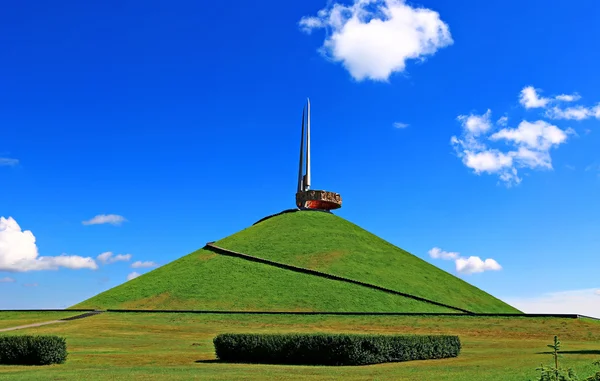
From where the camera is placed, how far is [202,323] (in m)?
54.2

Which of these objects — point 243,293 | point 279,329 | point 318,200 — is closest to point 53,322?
point 243,293

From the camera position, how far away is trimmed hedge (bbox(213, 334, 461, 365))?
28812mm

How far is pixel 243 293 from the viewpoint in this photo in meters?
72.9

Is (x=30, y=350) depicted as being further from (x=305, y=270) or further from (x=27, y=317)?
(x=305, y=270)

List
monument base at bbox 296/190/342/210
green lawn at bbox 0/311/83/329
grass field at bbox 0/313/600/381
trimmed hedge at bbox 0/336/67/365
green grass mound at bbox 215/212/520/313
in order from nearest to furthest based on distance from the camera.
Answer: grass field at bbox 0/313/600/381, trimmed hedge at bbox 0/336/67/365, green lawn at bbox 0/311/83/329, green grass mound at bbox 215/212/520/313, monument base at bbox 296/190/342/210

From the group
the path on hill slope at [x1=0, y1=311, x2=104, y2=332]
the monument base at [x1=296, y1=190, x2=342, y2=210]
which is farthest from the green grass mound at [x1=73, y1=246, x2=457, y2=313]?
the monument base at [x1=296, y1=190, x2=342, y2=210]

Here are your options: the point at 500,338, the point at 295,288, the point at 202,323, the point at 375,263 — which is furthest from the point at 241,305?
the point at 500,338

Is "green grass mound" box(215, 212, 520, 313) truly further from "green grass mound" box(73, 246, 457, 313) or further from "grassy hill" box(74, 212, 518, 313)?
"green grass mound" box(73, 246, 457, 313)

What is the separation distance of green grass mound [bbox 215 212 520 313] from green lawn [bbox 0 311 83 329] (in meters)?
30.2

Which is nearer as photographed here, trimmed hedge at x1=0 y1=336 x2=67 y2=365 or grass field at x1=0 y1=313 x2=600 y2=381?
grass field at x1=0 y1=313 x2=600 y2=381

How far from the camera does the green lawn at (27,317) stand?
2371 inches

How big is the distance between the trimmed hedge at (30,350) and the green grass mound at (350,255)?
170ft

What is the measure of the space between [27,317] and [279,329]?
3167cm

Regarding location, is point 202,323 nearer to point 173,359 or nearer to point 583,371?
point 173,359
